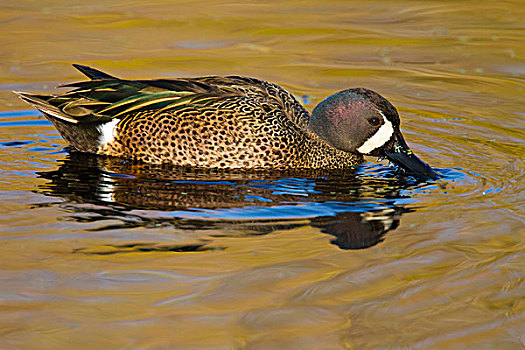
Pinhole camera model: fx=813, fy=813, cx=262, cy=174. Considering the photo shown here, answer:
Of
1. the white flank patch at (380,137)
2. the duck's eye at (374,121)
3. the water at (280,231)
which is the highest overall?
the duck's eye at (374,121)

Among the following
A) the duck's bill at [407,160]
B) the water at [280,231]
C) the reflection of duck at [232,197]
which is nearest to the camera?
the water at [280,231]

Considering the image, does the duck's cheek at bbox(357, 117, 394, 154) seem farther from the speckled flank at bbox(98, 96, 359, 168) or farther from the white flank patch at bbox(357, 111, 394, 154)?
the speckled flank at bbox(98, 96, 359, 168)

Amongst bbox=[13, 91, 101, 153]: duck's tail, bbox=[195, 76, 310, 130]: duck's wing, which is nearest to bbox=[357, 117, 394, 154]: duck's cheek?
bbox=[195, 76, 310, 130]: duck's wing

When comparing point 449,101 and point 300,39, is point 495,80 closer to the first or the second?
point 449,101

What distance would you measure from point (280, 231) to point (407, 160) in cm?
207

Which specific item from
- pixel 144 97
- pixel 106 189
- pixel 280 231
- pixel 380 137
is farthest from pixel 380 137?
pixel 106 189

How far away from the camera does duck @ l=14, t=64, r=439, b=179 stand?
7699mm

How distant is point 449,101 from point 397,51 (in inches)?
83.2

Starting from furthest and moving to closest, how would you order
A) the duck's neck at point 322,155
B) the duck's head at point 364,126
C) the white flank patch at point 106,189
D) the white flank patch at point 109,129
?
the white flank patch at point 109,129, the duck's neck at point 322,155, the duck's head at point 364,126, the white flank patch at point 106,189

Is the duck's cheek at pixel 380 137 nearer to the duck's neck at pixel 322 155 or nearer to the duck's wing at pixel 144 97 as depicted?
the duck's neck at pixel 322 155

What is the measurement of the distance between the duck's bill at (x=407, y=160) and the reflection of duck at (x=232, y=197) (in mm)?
199

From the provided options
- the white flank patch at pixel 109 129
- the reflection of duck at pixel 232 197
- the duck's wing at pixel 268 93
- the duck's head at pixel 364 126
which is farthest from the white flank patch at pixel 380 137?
the white flank patch at pixel 109 129

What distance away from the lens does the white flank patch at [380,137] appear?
304 inches

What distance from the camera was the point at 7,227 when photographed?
19.6ft
